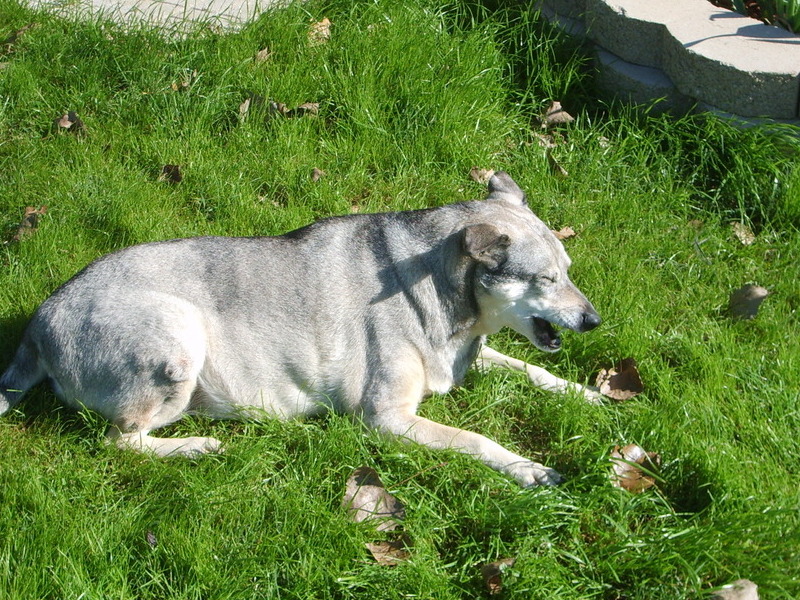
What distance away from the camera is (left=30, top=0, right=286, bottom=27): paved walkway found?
729 cm

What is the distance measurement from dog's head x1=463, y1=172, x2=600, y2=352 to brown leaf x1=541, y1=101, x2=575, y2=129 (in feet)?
7.26

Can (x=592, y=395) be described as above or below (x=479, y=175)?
below

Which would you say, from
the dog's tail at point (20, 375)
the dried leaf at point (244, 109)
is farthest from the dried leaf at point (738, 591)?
the dried leaf at point (244, 109)

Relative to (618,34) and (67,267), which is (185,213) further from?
(618,34)

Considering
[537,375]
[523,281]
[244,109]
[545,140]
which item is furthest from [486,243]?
[244,109]

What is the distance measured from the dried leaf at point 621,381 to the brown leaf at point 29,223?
356 centimetres

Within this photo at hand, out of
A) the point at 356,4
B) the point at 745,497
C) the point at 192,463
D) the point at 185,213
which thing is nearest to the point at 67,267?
the point at 185,213

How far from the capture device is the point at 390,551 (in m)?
4.08

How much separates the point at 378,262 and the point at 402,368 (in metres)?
0.59

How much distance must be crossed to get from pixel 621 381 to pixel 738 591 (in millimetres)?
1583

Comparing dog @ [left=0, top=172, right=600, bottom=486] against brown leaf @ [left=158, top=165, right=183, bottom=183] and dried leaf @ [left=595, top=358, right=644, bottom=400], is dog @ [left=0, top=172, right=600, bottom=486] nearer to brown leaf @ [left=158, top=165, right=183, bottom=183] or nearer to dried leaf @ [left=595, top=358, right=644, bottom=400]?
dried leaf @ [left=595, top=358, right=644, bottom=400]

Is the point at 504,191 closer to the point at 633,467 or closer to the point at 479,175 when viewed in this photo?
the point at 479,175

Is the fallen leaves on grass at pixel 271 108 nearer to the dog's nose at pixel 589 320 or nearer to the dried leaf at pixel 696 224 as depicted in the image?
the dried leaf at pixel 696 224

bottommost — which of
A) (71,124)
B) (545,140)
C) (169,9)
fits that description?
(545,140)
